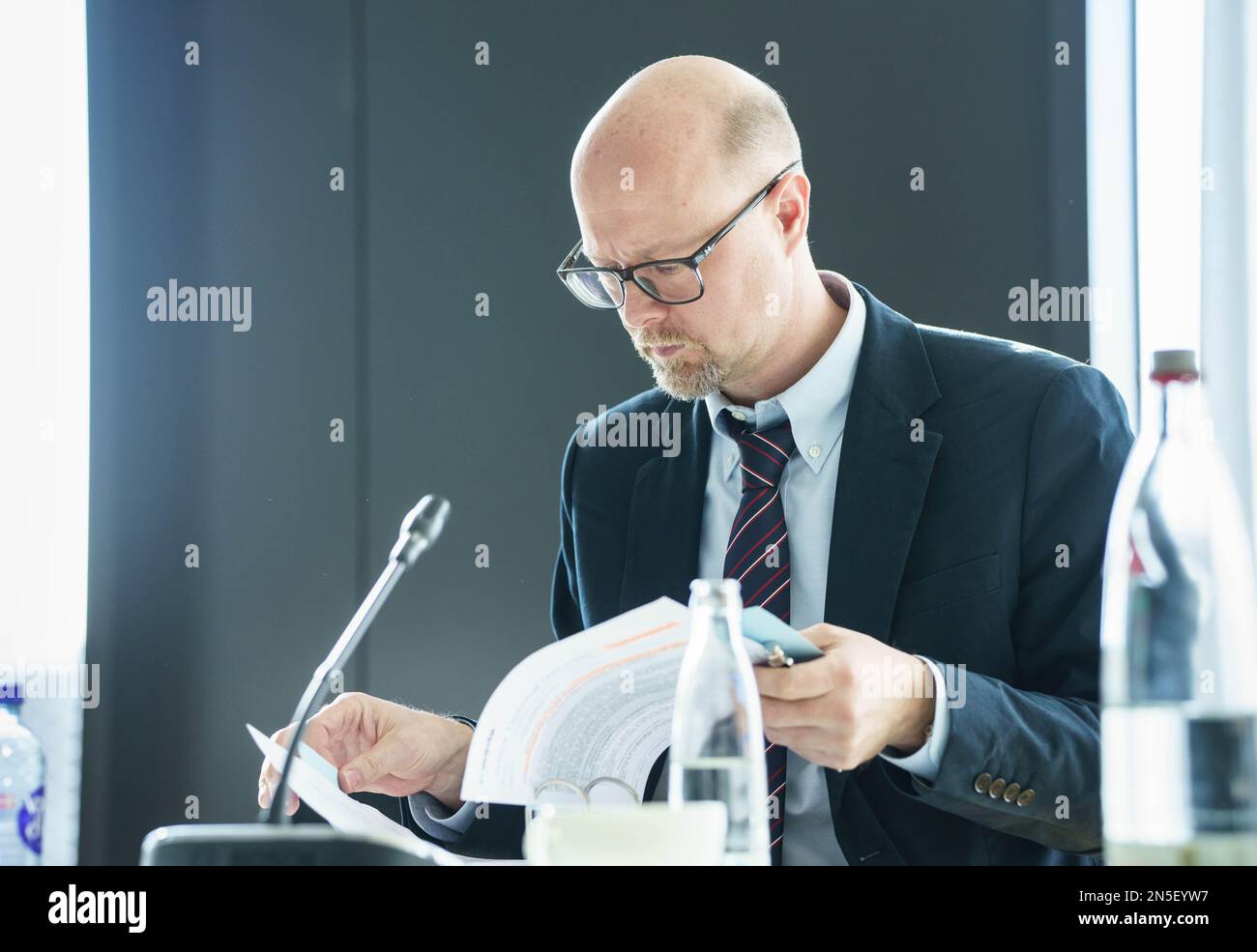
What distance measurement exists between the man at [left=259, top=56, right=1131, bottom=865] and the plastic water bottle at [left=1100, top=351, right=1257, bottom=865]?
1.22 feet

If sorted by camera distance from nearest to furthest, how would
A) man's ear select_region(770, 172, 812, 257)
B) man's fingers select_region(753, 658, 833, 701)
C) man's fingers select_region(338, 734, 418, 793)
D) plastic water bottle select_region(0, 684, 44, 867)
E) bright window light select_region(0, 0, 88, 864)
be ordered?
man's fingers select_region(753, 658, 833, 701)
man's fingers select_region(338, 734, 418, 793)
plastic water bottle select_region(0, 684, 44, 867)
man's ear select_region(770, 172, 812, 257)
bright window light select_region(0, 0, 88, 864)

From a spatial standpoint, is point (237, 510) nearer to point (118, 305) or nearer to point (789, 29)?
point (118, 305)

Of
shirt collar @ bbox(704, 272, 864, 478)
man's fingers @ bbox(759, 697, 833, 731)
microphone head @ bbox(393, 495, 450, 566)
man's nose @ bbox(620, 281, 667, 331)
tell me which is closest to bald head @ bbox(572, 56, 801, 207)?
man's nose @ bbox(620, 281, 667, 331)

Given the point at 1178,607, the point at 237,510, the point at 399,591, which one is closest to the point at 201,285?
the point at 237,510

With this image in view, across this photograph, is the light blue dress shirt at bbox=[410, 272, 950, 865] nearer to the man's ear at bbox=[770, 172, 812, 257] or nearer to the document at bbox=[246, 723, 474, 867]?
the man's ear at bbox=[770, 172, 812, 257]

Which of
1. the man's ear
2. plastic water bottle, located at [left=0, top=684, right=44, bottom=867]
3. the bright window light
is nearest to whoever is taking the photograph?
plastic water bottle, located at [left=0, top=684, right=44, bottom=867]

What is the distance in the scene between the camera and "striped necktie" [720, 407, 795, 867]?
1.34m

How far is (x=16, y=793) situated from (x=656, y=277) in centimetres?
103

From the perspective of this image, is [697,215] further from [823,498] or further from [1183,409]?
[1183,409]

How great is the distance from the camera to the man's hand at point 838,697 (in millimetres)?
896

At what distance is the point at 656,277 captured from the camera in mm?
1520

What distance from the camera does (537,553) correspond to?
257cm

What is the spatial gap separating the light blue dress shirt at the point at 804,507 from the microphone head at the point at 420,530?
420mm

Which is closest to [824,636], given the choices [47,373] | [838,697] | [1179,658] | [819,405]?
[838,697]
